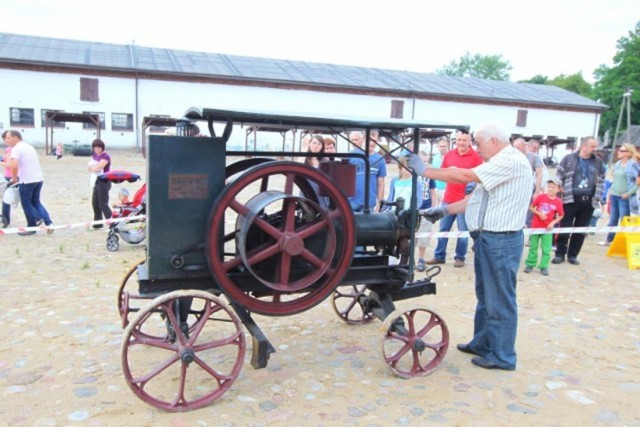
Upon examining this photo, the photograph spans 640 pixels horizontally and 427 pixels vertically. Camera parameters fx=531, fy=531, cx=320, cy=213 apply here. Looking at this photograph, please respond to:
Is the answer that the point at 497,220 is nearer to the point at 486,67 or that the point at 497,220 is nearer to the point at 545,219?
the point at 545,219

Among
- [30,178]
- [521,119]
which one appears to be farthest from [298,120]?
[521,119]

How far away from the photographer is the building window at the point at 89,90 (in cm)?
3375

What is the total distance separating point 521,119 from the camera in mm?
43906

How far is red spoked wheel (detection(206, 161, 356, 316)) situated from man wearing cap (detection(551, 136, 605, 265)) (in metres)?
5.41

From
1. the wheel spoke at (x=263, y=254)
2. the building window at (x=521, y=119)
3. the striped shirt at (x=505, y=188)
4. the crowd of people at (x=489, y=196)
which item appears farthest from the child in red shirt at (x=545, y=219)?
the building window at (x=521, y=119)

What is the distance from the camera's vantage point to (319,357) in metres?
4.21

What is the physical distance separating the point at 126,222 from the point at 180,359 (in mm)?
4976

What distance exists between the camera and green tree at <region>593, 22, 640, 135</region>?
55.2 metres

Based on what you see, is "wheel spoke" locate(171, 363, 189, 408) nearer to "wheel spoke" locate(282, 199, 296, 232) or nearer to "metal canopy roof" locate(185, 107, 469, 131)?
"wheel spoke" locate(282, 199, 296, 232)

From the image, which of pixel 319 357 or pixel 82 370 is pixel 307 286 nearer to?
pixel 319 357

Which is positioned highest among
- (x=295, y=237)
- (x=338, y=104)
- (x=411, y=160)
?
(x=338, y=104)

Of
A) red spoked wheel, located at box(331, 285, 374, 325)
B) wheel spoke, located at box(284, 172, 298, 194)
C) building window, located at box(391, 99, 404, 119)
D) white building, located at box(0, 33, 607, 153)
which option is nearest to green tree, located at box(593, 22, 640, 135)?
white building, located at box(0, 33, 607, 153)

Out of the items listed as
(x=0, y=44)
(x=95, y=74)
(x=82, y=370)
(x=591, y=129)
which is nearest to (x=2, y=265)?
Answer: (x=82, y=370)

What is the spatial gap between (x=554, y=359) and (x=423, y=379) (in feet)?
4.04
